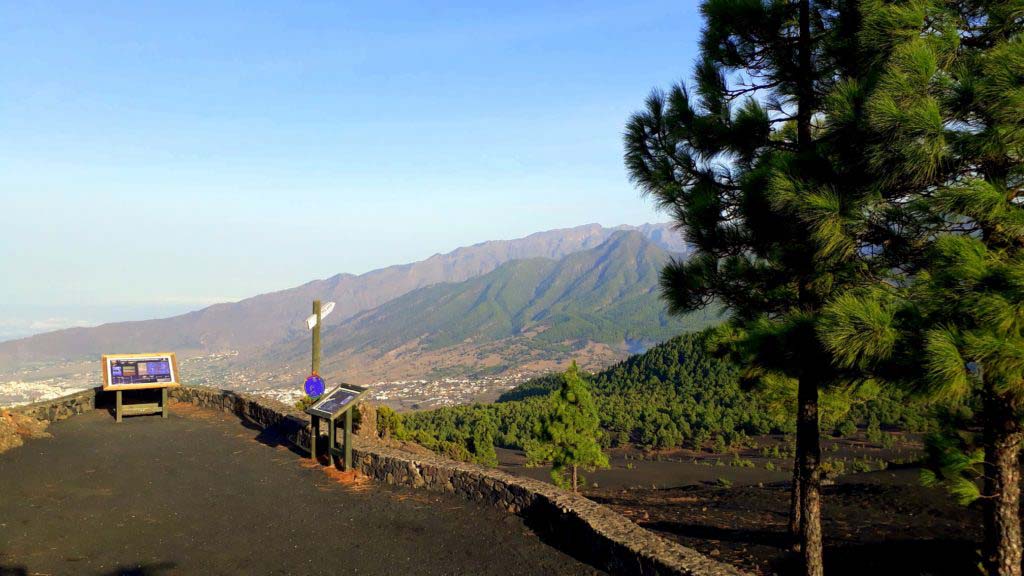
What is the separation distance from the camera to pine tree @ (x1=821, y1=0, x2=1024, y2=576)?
219 inches

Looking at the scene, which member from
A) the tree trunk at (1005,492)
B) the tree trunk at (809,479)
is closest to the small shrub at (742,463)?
the tree trunk at (809,479)

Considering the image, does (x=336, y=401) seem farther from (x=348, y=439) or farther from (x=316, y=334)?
(x=316, y=334)

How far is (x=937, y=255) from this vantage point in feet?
21.5

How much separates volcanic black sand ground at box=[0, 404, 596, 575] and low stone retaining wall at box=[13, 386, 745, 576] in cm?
21

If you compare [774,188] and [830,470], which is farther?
[830,470]

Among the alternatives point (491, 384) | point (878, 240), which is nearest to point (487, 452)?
point (878, 240)

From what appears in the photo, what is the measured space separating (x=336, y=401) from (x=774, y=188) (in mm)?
8103

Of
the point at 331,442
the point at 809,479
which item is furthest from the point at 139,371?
the point at 809,479

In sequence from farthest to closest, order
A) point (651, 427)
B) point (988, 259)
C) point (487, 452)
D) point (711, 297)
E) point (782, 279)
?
point (651, 427), point (487, 452), point (711, 297), point (782, 279), point (988, 259)

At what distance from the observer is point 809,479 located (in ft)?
30.2

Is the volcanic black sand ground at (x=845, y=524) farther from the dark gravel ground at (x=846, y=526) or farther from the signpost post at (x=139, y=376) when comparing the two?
the signpost post at (x=139, y=376)

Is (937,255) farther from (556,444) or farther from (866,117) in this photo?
(556,444)

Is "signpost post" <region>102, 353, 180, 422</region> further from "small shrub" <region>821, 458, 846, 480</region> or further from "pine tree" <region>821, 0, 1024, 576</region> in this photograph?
"pine tree" <region>821, 0, 1024, 576</region>

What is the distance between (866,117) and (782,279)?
3.48m
